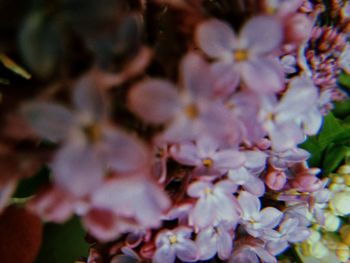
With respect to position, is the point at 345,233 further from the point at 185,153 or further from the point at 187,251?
the point at 185,153

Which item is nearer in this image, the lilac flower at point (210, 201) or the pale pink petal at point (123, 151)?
the pale pink petal at point (123, 151)

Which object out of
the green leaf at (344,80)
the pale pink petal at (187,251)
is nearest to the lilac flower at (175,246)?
the pale pink petal at (187,251)

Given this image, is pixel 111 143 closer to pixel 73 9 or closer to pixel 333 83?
pixel 73 9

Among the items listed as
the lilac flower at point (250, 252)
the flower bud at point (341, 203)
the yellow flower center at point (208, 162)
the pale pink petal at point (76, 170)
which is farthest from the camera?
the flower bud at point (341, 203)

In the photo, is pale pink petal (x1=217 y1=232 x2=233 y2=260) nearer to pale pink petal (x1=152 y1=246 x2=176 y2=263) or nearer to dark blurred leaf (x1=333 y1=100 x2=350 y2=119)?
pale pink petal (x1=152 y1=246 x2=176 y2=263)

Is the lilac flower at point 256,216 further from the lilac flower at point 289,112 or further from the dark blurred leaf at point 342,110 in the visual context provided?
the dark blurred leaf at point 342,110

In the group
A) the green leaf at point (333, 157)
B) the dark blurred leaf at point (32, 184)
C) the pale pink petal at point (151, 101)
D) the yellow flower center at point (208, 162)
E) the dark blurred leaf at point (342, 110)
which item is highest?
the pale pink petal at point (151, 101)

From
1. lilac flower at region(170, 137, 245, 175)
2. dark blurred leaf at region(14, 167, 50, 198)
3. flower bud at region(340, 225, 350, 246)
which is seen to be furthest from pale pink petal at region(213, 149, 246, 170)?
flower bud at region(340, 225, 350, 246)

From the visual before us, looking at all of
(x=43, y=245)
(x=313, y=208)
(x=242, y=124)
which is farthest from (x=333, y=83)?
(x=43, y=245)
